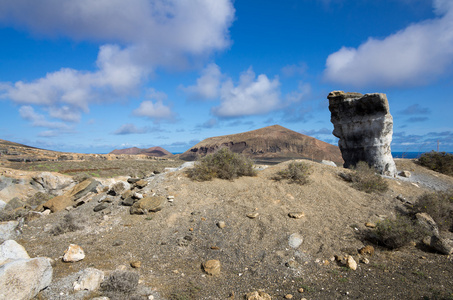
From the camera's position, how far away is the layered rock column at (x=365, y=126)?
12477mm

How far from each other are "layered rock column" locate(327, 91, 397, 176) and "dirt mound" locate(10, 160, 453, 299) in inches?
170

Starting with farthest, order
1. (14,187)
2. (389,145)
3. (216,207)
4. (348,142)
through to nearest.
→ (348,142)
(389,145)
(14,187)
(216,207)

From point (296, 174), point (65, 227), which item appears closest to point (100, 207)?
point (65, 227)

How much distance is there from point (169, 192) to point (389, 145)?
12.4 metres

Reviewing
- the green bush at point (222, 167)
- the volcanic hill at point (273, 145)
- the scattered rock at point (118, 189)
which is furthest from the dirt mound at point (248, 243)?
the volcanic hill at point (273, 145)

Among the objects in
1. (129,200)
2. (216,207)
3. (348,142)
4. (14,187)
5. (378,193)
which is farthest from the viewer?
(348,142)

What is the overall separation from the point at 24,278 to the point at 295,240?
17.5ft

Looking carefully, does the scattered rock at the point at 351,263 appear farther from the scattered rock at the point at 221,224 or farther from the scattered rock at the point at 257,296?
the scattered rock at the point at 221,224

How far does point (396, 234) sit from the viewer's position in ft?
17.9

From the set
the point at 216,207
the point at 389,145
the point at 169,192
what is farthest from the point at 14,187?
the point at 389,145

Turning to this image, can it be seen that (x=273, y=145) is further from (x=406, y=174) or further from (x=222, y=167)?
(x=222, y=167)

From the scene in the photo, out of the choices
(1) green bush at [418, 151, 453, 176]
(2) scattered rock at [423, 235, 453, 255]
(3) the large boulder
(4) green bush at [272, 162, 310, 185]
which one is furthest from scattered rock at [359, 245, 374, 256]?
(1) green bush at [418, 151, 453, 176]

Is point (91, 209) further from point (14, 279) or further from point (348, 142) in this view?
point (348, 142)

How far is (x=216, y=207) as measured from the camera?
733 centimetres
